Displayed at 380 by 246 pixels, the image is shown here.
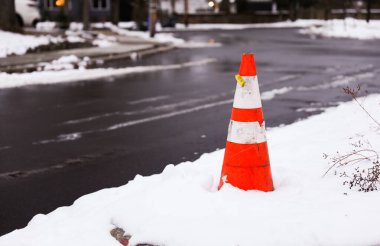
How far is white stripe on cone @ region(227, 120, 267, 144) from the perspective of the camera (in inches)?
177

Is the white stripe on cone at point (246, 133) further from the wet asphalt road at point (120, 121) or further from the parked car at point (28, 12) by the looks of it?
the parked car at point (28, 12)

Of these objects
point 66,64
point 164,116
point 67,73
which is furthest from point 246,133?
point 66,64

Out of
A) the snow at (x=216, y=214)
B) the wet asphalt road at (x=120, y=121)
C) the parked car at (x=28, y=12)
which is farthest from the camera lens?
the parked car at (x=28, y=12)

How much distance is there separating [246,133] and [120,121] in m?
4.43

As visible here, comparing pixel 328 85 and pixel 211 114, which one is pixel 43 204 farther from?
pixel 328 85

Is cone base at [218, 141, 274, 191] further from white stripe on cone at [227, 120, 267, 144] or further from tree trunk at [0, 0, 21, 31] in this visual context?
tree trunk at [0, 0, 21, 31]

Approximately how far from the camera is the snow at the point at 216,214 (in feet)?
12.3

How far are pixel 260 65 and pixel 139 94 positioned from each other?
6404 millimetres

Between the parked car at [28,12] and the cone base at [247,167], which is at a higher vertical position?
the parked car at [28,12]

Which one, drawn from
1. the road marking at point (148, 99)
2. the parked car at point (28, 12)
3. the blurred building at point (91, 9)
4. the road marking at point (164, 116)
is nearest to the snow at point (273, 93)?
the road marking at point (164, 116)

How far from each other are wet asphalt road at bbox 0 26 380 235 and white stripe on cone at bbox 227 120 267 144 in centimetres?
161

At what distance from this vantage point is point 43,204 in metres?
5.10

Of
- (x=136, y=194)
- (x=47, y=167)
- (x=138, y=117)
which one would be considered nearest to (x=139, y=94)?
(x=138, y=117)

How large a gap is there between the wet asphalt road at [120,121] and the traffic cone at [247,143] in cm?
157
